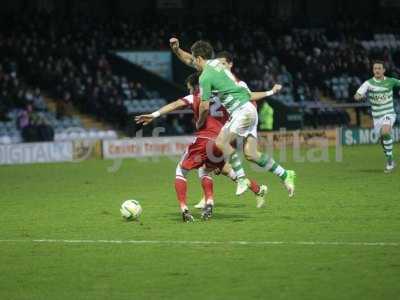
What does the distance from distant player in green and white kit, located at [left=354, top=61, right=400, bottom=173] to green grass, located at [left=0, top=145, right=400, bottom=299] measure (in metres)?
1.62

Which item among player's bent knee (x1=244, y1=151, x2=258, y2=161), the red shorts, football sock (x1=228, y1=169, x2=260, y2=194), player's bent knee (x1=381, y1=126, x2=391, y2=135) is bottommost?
football sock (x1=228, y1=169, x2=260, y2=194)

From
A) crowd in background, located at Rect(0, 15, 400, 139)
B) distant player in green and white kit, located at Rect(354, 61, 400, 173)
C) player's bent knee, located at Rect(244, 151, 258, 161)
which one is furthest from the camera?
crowd in background, located at Rect(0, 15, 400, 139)

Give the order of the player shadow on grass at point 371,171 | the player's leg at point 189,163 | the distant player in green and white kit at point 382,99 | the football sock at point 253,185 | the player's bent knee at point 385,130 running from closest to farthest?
the player's leg at point 189,163
the football sock at point 253,185
the distant player in green and white kit at point 382,99
the player's bent knee at point 385,130
the player shadow on grass at point 371,171

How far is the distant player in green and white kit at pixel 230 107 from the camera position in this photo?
12516 mm

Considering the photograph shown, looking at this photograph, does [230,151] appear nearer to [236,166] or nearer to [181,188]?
[236,166]

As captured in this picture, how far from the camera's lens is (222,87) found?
1298 cm

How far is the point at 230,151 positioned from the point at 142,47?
23480 millimetres

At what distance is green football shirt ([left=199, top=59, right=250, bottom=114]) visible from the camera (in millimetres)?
12445

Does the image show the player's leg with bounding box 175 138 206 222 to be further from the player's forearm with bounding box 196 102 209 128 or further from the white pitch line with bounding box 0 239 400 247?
the white pitch line with bounding box 0 239 400 247

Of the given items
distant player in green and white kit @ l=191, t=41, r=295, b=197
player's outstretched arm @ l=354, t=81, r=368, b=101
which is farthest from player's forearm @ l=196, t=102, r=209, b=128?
player's outstretched arm @ l=354, t=81, r=368, b=101

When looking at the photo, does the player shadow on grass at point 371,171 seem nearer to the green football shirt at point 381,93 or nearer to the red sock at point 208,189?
the green football shirt at point 381,93

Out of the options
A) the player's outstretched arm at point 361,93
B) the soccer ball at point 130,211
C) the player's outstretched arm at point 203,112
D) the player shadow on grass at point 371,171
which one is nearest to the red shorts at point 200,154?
the player's outstretched arm at point 203,112

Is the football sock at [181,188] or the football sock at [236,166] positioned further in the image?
the football sock at [236,166]

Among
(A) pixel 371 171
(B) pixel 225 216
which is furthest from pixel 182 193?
(A) pixel 371 171
